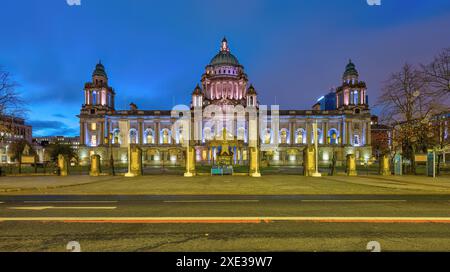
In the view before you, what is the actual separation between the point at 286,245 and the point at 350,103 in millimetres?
94829

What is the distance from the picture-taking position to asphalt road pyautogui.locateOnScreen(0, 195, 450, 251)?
19.5 feet

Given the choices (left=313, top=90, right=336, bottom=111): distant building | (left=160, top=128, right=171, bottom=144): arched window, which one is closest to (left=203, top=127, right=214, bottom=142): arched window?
(left=160, top=128, right=171, bottom=144): arched window

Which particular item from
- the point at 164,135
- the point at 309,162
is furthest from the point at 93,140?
the point at 309,162

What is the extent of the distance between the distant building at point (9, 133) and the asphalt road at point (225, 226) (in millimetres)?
22230

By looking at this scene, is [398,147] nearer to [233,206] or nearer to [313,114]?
[233,206]

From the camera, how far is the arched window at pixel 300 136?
92.2 meters

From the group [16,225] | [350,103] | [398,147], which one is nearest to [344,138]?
[350,103]

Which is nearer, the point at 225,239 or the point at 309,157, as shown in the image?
the point at 225,239

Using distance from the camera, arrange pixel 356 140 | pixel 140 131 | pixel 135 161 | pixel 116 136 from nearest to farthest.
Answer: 1. pixel 135 161
2. pixel 356 140
3. pixel 116 136
4. pixel 140 131

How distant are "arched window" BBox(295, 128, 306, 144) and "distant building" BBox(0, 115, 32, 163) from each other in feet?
243

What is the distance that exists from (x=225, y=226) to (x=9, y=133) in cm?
3446

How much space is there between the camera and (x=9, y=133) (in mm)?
31641

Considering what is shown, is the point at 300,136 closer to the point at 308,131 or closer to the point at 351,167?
the point at 308,131
